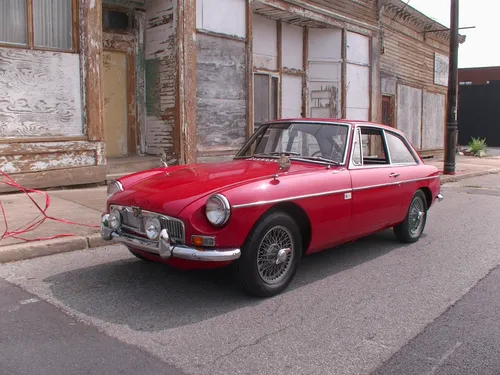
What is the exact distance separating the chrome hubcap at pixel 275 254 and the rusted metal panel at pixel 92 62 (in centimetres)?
609

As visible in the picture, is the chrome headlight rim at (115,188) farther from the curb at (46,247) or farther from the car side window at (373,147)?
the car side window at (373,147)

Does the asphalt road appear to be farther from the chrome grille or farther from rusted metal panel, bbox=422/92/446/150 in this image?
rusted metal panel, bbox=422/92/446/150

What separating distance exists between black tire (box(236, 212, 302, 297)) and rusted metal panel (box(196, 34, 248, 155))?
729 centimetres

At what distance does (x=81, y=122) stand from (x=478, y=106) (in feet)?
119

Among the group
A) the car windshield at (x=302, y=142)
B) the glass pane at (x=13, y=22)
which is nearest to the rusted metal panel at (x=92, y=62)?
the glass pane at (x=13, y=22)

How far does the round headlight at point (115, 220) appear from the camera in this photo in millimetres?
4473

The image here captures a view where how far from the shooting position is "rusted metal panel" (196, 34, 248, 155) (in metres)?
11.4

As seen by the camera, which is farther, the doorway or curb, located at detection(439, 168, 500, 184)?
curb, located at detection(439, 168, 500, 184)

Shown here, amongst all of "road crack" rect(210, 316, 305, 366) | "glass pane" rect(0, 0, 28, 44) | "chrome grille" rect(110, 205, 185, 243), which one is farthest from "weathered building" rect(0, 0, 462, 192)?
"road crack" rect(210, 316, 305, 366)

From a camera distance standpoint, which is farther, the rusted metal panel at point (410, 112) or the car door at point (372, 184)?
the rusted metal panel at point (410, 112)

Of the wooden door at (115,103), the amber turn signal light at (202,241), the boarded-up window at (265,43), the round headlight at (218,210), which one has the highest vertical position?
the boarded-up window at (265,43)

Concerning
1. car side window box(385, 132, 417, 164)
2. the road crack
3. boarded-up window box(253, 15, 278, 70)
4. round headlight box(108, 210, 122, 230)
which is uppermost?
boarded-up window box(253, 15, 278, 70)

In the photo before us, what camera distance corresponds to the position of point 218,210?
3.92 m

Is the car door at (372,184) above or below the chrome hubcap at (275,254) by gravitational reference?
above
